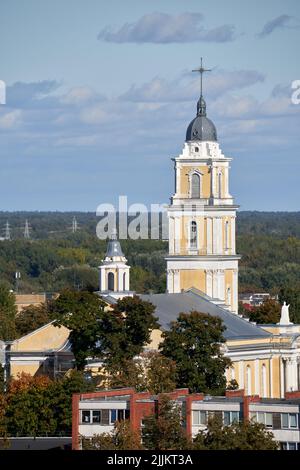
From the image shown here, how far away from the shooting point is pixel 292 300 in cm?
15700

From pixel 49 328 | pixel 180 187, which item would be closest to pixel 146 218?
pixel 180 187

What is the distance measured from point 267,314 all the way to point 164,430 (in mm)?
55629

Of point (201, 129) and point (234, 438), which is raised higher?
point (201, 129)

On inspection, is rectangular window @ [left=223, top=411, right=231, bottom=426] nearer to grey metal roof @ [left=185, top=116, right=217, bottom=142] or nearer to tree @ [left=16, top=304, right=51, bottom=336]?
grey metal roof @ [left=185, top=116, right=217, bottom=142]

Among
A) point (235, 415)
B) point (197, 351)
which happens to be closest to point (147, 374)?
point (197, 351)

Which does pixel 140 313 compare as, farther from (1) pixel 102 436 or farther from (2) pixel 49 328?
(1) pixel 102 436

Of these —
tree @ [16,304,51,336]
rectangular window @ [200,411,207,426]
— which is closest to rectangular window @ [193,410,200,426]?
rectangular window @ [200,411,207,426]

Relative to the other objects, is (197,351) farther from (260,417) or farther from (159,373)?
(260,417)

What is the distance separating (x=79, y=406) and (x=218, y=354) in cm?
2170

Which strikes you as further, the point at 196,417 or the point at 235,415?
the point at 196,417

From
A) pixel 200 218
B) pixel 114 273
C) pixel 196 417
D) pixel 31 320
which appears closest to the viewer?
pixel 196 417

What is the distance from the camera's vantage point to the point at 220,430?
86.7m
